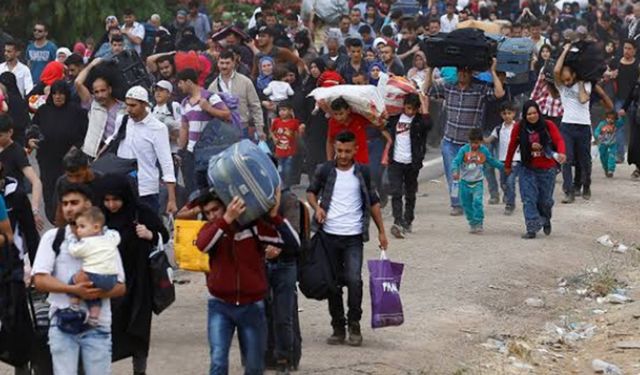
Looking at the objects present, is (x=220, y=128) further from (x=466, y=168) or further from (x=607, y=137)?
(x=607, y=137)

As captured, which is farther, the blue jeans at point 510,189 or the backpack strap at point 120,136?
the blue jeans at point 510,189

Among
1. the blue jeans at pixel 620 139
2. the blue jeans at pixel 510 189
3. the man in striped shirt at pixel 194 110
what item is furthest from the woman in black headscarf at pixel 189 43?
the man in striped shirt at pixel 194 110

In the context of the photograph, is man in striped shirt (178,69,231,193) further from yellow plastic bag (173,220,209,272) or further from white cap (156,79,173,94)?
yellow plastic bag (173,220,209,272)

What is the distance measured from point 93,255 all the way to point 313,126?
36.8 ft

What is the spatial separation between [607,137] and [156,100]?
24.1 ft

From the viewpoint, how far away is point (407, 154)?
55.4ft

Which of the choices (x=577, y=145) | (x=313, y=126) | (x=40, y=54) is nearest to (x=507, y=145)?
(x=577, y=145)

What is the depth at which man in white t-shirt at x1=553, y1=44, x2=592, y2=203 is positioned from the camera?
1966 centimetres

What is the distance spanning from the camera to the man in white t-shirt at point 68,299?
9250 millimetres

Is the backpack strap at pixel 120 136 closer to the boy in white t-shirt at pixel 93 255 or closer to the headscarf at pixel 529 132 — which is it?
the boy in white t-shirt at pixel 93 255

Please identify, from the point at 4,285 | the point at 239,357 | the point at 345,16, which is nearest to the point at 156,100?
the point at 239,357

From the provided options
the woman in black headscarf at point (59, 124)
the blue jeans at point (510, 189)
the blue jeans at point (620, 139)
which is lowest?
the blue jeans at point (620, 139)

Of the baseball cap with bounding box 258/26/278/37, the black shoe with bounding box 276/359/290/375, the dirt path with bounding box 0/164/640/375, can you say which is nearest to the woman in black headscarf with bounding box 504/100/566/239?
the dirt path with bounding box 0/164/640/375

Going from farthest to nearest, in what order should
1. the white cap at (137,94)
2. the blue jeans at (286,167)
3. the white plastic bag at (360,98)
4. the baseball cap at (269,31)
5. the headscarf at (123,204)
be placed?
the baseball cap at (269,31)
the blue jeans at (286,167)
the white plastic bag at (360,98)
the white cap at (137,94)
the headscarf at (123,204)
